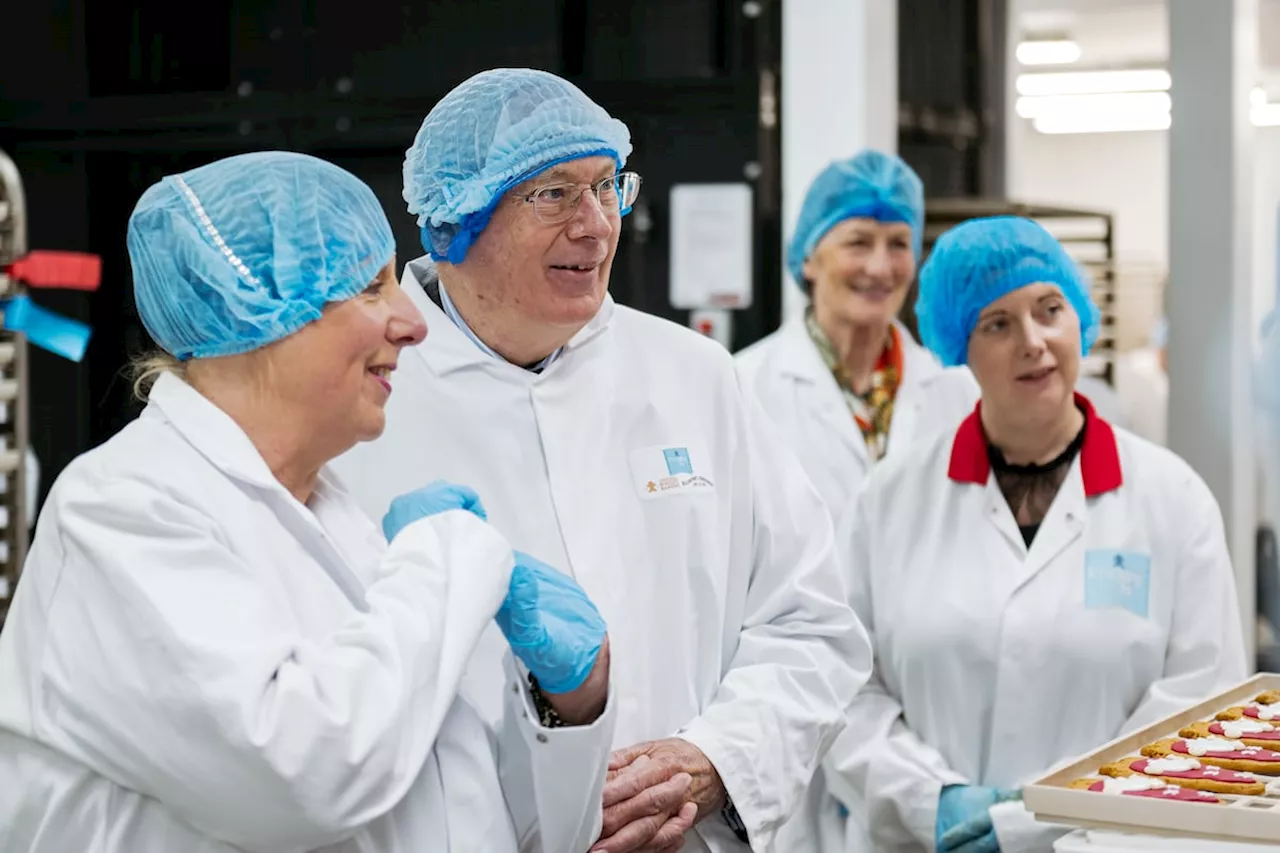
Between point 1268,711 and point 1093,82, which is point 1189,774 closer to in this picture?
point 1268,711

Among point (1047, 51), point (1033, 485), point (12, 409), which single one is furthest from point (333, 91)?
point (1047, 51)

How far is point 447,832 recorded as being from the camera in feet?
4.23

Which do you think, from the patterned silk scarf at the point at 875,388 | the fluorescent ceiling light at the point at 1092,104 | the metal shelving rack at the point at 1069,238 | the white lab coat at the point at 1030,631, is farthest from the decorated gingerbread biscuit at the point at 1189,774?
the fluorescent ceiling light at the point at 1092,104

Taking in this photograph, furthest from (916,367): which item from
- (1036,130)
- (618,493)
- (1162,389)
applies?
(1036,130)

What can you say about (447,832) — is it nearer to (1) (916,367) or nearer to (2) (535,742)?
(2) (535,742)

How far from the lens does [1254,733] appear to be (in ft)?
5.59

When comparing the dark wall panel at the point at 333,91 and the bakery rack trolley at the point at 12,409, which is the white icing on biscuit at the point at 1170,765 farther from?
the dark wall panel at the point at 333,91

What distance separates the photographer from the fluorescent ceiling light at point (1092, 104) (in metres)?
8.97

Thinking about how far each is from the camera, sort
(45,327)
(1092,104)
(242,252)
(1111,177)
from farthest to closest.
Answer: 1. (1111,177)
2. (1092,104)
3. (45,327)
4. (242,252)

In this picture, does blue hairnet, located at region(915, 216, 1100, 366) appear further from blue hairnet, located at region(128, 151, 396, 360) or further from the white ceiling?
the white ceiling

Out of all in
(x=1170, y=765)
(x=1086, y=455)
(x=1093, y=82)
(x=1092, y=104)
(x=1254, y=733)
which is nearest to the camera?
(x=1170, y=765)

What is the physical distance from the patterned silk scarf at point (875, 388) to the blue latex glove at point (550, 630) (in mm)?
1771

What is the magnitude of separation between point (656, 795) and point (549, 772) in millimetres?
209

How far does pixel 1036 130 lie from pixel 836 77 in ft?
22.3
